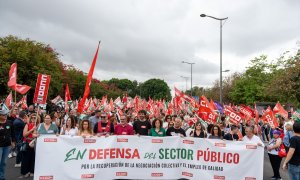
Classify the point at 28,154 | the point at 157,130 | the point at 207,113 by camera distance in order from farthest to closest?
the point at 207,113
the point at 28,154
the point at 157,130

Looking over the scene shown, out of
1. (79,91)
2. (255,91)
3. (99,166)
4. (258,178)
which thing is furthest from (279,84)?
(79,91)

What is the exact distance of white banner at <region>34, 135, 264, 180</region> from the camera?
620 cm

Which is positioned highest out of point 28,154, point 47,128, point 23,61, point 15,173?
point 23,61

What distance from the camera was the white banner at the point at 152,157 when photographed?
6195 mm

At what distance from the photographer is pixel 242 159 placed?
6535 mm

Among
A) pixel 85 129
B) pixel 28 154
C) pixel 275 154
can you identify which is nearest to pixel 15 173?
pixel 28 154

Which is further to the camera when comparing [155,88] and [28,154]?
[155,88]

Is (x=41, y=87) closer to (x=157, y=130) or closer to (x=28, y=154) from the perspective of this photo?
(x=28, y=154)

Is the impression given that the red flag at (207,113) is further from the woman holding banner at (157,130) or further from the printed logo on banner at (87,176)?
the printed logo on banner at (87,176)

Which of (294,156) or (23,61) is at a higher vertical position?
(23,61)

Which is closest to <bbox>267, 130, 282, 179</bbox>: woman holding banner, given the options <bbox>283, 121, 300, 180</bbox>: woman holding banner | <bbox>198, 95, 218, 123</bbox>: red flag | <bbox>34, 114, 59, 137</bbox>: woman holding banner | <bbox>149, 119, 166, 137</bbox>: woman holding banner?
<bbox>283, 121, 300, 180</bbox>: woman holding banner

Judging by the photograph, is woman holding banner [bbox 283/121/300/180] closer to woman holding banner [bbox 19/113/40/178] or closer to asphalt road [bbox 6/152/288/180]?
asphalt road [bbox 6/152/288/180]

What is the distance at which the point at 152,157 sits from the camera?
261 inches

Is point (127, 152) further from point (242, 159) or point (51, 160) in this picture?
point (242, 159)
